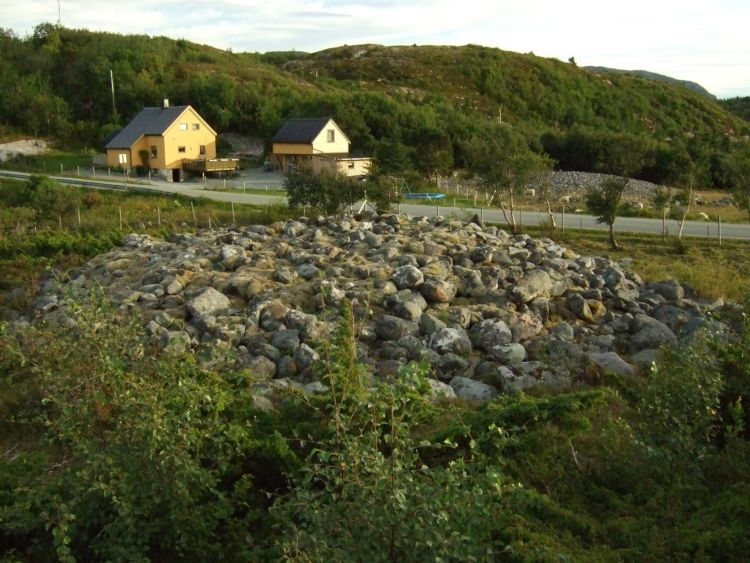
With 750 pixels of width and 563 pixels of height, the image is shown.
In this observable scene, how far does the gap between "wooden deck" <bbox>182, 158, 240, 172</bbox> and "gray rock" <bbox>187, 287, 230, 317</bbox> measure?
35.7 metres

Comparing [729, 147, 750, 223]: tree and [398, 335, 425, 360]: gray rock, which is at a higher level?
[729, 147, 750, 223]: tree

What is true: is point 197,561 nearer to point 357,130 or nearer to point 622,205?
point 622,205

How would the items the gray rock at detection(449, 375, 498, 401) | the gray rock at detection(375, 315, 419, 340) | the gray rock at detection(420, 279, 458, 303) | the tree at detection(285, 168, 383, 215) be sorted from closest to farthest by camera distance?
the gray rock at detection(449, 375, 498, 401), the gray rock at detection(375, 315, 419, 340), the gray rock at detection(420, 279, 458, 303), the tree at detection(285, 168, 383, 215)

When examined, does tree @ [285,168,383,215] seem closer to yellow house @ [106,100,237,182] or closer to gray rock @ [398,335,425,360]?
gray rock @ [398,335,425,360]

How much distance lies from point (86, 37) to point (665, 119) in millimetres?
67824

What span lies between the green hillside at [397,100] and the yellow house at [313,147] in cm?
255

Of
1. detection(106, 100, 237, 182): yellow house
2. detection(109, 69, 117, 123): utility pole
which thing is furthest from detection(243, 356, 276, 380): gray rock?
detection(109, 69, 117, 123): utility pole

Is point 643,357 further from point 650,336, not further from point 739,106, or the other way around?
point 739,106

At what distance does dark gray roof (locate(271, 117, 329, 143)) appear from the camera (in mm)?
Answer: 48500

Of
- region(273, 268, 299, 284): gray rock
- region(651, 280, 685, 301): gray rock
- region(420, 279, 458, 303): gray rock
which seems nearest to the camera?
region(420, 279, 458, 303): gray rock

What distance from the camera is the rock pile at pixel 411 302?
11125 millimetres

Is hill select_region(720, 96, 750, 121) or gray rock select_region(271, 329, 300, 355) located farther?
hill select_region(720, 96, 750, 121)

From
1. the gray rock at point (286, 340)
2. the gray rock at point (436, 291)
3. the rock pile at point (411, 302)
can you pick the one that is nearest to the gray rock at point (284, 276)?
the rock pile at point (411, 302)

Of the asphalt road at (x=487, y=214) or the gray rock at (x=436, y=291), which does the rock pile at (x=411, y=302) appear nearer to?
the gray rock at (x=436, y=291)
